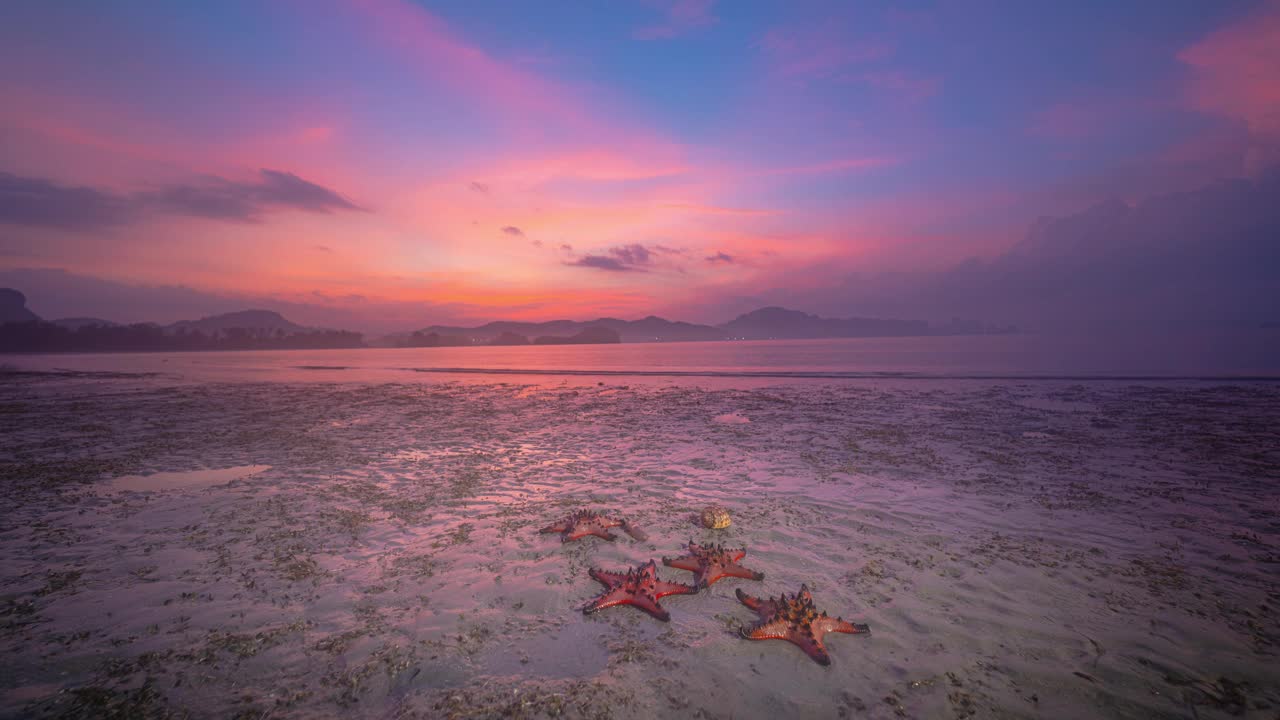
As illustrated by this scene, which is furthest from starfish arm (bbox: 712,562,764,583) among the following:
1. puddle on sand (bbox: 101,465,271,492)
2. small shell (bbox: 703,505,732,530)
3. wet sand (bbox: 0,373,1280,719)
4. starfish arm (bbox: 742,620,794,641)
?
puddle on sand (bbox: 101,465,271,492)

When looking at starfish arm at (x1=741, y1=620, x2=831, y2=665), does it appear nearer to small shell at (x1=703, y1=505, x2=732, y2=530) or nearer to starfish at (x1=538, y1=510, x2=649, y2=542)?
small shell at (x1=703, y1=505, x2=732, y2=530)

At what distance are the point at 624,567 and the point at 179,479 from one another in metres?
10.2

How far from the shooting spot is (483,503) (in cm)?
840

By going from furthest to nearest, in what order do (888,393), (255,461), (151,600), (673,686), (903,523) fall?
(888,393), (255,461), (903,523), (151,600), (673,686)

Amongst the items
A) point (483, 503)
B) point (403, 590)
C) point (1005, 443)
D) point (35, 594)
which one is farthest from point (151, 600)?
point (1005, 443)

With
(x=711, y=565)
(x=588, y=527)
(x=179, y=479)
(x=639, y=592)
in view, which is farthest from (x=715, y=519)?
(x=179, y=479)

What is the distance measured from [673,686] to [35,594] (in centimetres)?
706

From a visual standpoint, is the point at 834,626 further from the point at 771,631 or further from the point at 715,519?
the point at 715,519

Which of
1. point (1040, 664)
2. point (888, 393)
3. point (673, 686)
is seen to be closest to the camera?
point (673, 686)

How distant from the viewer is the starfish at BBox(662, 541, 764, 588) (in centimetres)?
543

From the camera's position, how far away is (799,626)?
4.34 meters

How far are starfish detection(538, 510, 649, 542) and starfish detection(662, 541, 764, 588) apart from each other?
119 cm

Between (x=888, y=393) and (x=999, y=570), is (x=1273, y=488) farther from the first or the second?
(x=888, y=393)

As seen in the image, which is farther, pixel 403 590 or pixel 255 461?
pixel 255 461
